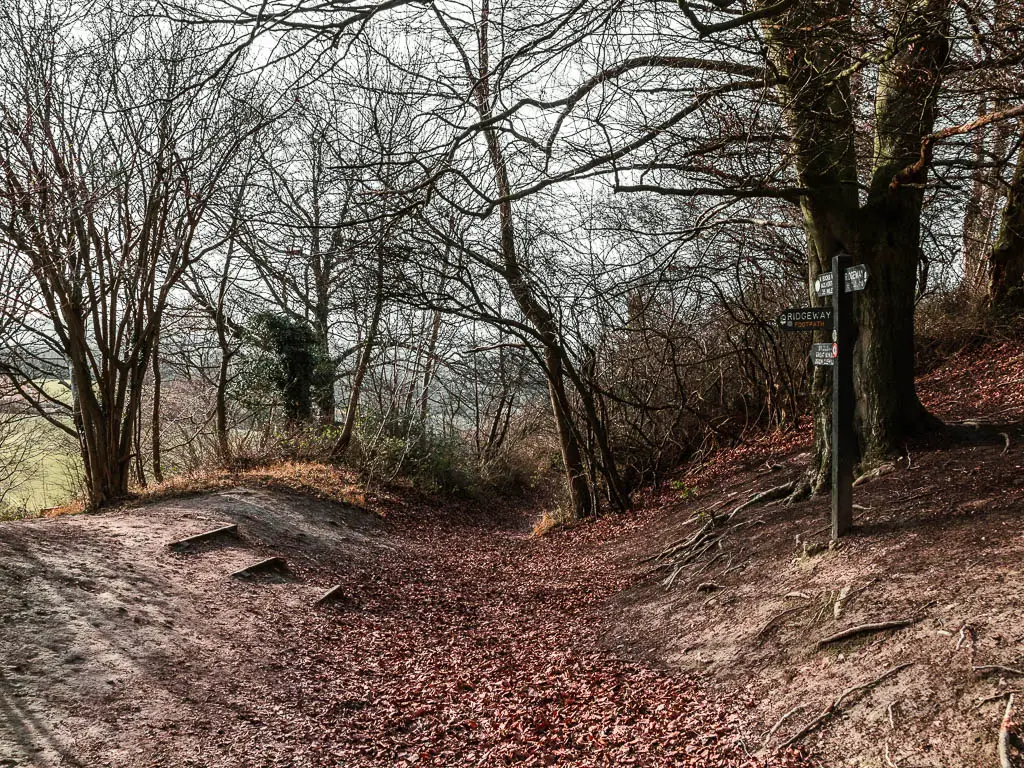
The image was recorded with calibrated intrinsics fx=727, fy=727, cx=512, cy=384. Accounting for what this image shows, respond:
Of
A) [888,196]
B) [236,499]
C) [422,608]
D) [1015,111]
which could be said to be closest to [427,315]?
[236,499]

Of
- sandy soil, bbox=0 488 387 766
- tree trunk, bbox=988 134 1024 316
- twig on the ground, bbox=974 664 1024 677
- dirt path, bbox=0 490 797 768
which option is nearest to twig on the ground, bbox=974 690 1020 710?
twig on the ground, bbox=974 664 1024 677

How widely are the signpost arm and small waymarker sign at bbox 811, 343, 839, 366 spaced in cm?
4

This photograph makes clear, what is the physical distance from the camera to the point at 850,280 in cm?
569

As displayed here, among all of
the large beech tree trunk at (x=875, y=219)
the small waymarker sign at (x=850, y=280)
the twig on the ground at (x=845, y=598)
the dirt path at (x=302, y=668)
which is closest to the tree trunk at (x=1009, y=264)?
the large beech tree trunk at (x=875, y=219)

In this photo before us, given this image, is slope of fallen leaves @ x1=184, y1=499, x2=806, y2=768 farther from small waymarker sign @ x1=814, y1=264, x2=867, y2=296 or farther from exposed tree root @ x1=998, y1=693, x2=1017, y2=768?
small waymarker sign @ x1=814, y1=264, x2=867, y2=296

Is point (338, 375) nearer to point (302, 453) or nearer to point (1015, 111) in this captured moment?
point (302, 453)

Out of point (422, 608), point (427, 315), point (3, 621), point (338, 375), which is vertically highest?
point (427, 315)

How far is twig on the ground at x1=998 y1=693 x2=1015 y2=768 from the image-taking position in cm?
305

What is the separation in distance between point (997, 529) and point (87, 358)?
1118 cm

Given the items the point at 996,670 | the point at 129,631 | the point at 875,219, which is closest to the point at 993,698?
the point at 996,670

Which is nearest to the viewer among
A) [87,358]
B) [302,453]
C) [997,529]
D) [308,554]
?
[997,529]

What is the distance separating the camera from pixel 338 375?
731 inches

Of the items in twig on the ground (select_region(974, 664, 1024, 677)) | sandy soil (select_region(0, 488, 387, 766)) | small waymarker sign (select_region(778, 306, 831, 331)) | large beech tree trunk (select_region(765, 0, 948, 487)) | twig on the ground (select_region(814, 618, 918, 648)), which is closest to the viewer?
twig on the ground (select_region(974, 664, 1024, 677))

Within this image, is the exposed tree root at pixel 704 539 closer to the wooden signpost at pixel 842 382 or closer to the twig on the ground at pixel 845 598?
the wooden signpost at pixel 842 382
